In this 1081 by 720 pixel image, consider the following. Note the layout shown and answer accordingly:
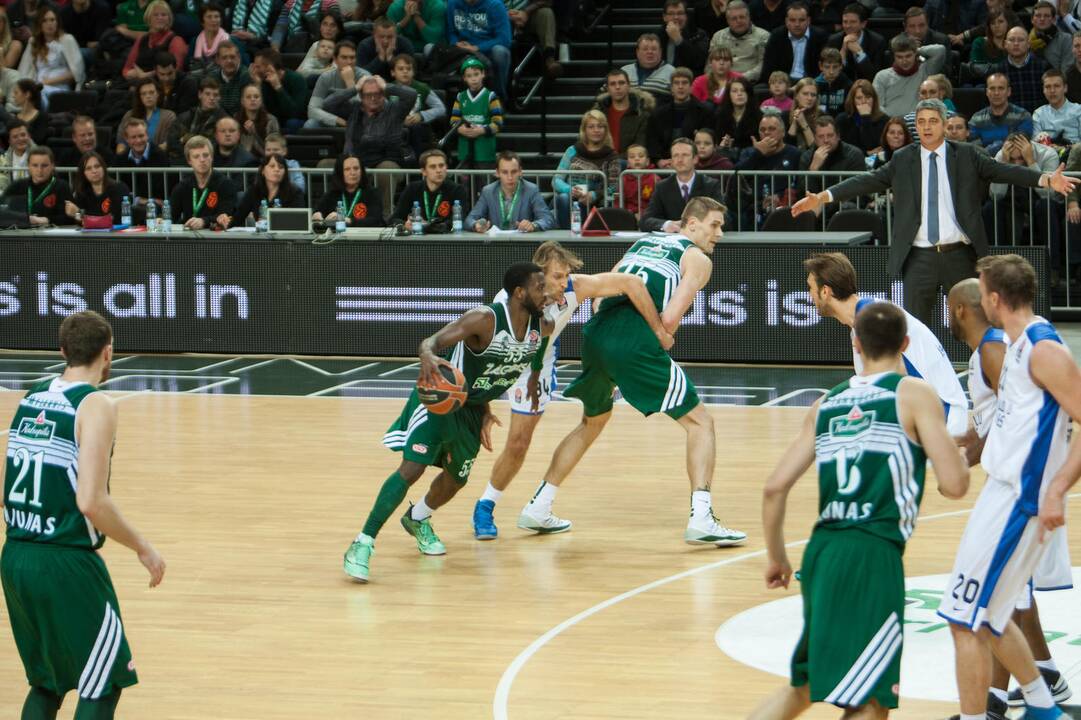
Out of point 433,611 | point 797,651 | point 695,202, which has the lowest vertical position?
point 433,611

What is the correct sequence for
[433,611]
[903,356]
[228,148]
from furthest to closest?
1. [228,148]
2. [433,611]
3. [903,356]

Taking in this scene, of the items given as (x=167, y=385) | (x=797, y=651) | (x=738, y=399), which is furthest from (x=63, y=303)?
(x=797, y=651)

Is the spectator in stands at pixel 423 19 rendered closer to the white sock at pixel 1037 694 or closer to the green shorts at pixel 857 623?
the white sock at pixel 1037 694

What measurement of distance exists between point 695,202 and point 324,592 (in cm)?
275

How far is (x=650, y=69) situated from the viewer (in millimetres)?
17359

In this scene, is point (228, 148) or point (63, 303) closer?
point (63, 303)

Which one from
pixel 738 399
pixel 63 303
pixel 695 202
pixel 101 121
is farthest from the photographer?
pixel 101 121

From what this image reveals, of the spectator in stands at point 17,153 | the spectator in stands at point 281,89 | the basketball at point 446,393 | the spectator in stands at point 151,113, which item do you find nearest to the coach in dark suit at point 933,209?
the basketball at point 446,393

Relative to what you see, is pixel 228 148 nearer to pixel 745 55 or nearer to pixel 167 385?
pixel 167 385

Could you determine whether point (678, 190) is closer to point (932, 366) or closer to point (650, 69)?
point (650, 69)

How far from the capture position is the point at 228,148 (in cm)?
1611

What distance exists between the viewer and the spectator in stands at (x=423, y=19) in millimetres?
18375

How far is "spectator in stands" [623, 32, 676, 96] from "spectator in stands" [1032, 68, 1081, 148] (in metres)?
3.88

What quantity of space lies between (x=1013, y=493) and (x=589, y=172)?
33.2 ft
